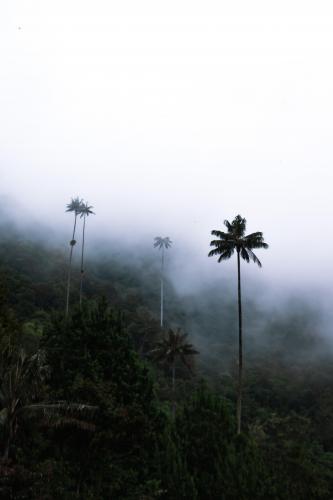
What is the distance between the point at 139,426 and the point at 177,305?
9228 cm

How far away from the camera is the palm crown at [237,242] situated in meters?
38.8

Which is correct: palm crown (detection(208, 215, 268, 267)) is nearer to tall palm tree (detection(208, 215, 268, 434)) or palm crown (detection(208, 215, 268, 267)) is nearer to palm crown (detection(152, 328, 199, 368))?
tall palm tree (detection(208, 215, 268, 434))

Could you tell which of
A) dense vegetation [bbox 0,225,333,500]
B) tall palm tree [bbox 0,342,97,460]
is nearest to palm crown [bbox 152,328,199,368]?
dense vegetation [bbox 0,225,333,500]

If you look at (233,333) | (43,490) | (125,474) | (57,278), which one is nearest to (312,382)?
(233,333)

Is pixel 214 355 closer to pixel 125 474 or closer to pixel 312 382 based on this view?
pixel 312 382

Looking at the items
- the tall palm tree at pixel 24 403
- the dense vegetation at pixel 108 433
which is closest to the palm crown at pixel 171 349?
the dense vegetation at pixel 108 433

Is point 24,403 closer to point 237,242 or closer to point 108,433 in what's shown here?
point 108,433

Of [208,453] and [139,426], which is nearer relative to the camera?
[139,426]

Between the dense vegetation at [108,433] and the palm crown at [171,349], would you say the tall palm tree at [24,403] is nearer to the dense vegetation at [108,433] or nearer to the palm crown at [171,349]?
the dense vegetation at [108,433]

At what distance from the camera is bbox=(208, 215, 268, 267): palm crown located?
38.8 meters

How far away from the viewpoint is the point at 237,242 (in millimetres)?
38750

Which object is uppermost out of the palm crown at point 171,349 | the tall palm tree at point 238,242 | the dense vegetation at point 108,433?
the tall palm tree at point 238,242

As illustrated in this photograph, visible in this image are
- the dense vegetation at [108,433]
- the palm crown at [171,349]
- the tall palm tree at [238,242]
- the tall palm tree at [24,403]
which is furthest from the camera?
the palm crown at [171,349]

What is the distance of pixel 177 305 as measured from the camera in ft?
382
